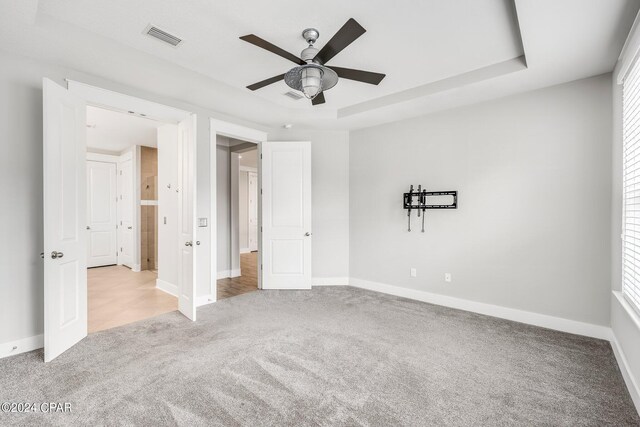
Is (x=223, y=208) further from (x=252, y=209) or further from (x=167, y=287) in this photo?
(x=252, y=209)

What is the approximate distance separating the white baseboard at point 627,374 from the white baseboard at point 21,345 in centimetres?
460

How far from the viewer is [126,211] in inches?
259

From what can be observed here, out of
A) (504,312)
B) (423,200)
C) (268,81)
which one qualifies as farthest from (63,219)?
(504,312)

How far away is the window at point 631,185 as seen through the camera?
2105mm

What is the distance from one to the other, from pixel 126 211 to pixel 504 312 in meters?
7.35

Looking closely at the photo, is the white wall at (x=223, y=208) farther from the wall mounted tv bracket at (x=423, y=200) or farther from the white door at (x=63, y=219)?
the wall mounted tv bracket at (x=423, y=200)

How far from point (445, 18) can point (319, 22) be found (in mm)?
960

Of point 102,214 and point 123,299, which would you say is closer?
point 123,299

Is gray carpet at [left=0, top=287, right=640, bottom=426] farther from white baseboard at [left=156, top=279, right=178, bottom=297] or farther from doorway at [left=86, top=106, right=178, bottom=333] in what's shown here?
doorway at [left=86, top=106, right=178, bottom=333]

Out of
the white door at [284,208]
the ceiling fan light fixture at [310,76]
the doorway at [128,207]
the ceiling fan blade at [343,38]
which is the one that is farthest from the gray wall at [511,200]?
the doorway at [128,207]

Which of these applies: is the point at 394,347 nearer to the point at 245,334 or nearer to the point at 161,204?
the point at 245,334

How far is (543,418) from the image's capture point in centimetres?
178

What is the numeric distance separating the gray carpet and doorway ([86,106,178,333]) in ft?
5.33

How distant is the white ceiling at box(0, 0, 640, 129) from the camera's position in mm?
2057
